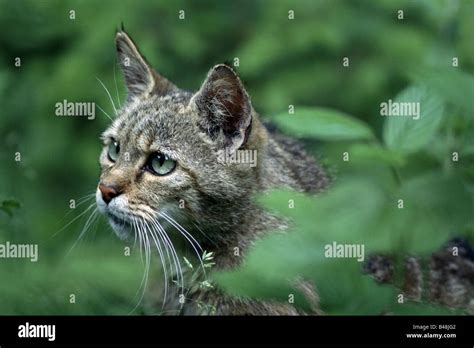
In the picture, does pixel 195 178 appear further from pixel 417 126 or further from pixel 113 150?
pixel 417 126

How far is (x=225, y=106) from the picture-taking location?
17.1ft

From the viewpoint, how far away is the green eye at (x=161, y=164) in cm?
512

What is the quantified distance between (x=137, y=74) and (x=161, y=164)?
0.83 meters

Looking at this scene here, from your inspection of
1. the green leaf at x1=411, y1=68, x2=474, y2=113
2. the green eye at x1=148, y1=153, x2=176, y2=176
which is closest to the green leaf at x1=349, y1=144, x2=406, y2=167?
the green leaf at x1=411, y1=68, x2=474, y2=113

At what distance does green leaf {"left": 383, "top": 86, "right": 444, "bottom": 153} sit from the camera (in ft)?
11.9

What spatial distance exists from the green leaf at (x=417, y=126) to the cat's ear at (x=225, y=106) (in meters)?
1.41

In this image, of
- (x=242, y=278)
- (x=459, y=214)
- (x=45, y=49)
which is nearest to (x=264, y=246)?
(x=242, y=278)

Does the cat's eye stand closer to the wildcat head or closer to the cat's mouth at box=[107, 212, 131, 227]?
the wildcat head

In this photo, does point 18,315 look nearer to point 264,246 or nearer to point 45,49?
point 264,246

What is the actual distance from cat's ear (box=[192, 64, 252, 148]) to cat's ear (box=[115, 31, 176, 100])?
0.48 m

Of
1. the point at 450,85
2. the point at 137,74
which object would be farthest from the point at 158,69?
the point at 450,85

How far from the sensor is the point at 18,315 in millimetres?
4766
